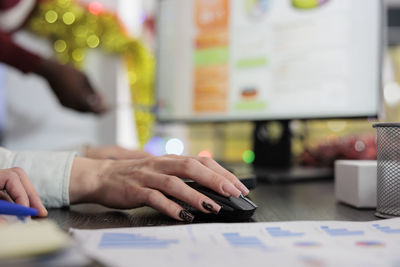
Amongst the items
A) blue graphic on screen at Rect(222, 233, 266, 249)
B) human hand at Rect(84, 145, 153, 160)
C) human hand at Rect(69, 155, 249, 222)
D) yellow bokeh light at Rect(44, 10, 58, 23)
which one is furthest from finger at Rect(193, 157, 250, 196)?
yellow bokeh light at Rect(44, 10, 58, 23)

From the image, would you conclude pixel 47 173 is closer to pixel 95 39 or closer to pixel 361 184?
pixel 361 184

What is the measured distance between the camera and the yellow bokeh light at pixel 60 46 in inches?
58.5

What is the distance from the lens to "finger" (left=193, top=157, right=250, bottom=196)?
1.39ft

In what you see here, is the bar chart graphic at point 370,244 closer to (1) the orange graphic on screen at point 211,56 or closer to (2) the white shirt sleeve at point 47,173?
(2) the white shirt sleeve at point 47,173

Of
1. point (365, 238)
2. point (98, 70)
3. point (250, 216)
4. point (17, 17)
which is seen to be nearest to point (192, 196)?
point (250, 216)

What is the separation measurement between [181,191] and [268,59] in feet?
1.92

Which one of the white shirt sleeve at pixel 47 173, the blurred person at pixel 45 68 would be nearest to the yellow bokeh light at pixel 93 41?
the blurred person at pixel 45 68

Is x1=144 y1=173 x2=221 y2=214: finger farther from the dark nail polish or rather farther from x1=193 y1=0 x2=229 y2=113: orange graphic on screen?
x1=193 y1=0 x2=229 y2=113: orange graphic on screen

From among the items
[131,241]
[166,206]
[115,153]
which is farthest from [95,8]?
[131,241]

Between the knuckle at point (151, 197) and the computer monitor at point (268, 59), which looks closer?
the knuckle at point (151, 197)

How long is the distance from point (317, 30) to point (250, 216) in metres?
0.58

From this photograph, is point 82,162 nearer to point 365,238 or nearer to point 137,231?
point 137,231

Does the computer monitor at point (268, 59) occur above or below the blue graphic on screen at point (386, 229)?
above

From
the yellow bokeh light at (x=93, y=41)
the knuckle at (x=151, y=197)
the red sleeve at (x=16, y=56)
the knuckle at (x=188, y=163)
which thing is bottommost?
the knuckle at (x=151, y=197)
